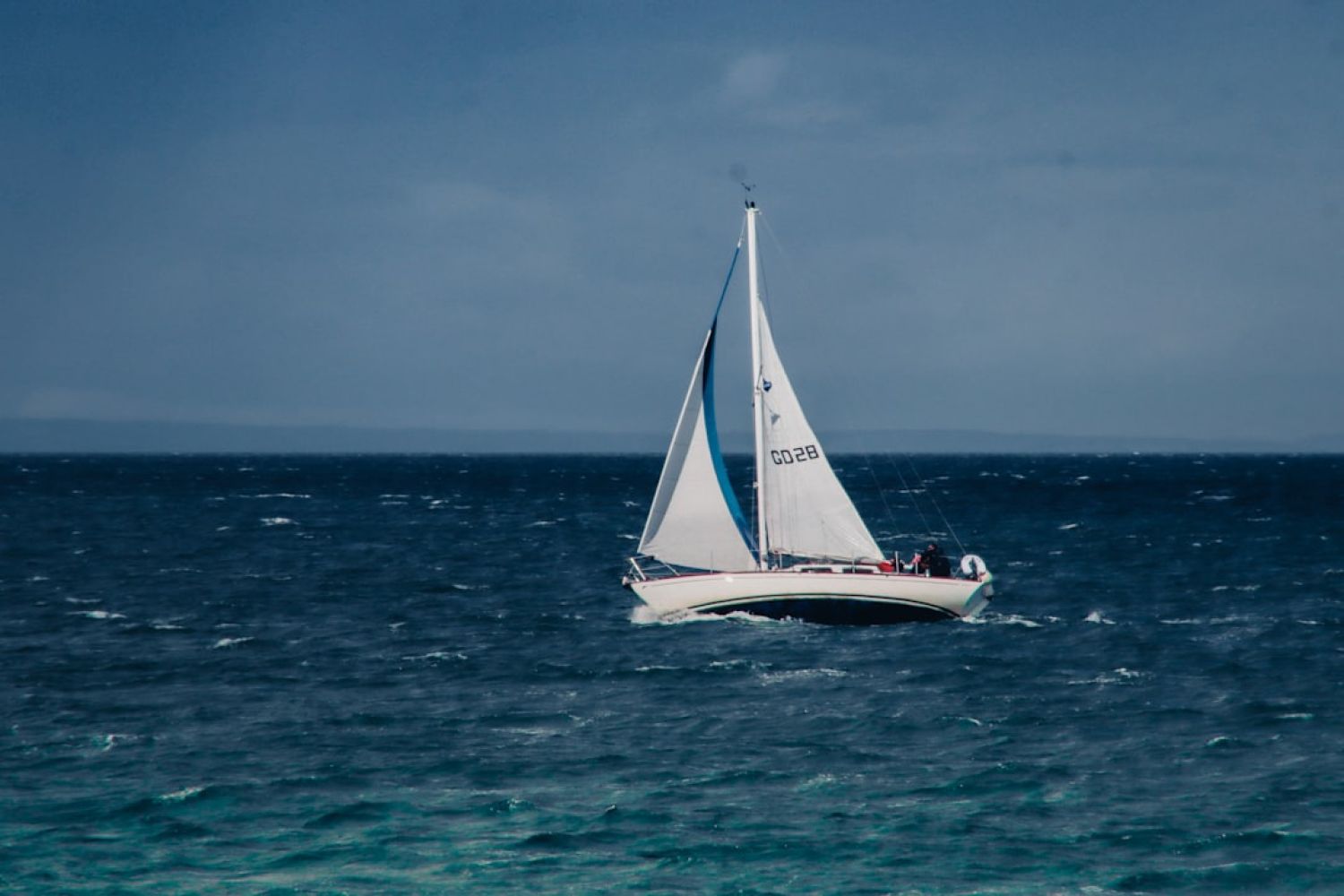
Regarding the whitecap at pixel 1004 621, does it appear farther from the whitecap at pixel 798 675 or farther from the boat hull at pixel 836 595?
the whitecap at pixel 798 675

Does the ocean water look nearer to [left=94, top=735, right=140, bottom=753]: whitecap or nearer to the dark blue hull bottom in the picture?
[left=94, top=735, right=140, bottom=753]: whitecap

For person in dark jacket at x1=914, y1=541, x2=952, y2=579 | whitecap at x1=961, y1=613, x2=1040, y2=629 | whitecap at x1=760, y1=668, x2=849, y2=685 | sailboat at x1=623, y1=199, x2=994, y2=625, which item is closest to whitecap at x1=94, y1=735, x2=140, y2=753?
whitecap at x1=760, y1=668, x2=849, y2=685

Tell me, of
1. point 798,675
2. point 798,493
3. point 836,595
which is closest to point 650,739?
point 798,675

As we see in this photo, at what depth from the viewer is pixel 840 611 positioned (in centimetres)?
4612

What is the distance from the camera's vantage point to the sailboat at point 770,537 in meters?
46.0

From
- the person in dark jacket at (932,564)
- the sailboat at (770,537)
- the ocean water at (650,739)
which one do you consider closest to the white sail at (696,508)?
the sailboat at (770,537)

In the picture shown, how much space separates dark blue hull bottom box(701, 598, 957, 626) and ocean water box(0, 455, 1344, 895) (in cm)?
61

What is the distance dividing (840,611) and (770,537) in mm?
4011

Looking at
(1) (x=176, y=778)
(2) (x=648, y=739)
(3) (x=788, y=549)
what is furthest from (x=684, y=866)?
(3) (x=788, y=549)

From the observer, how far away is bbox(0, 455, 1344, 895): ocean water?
22.4 metres

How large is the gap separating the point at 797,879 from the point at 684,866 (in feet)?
6.29

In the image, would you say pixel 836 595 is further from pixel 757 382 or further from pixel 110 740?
pixel 110 740

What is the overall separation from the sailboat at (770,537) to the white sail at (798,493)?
3cm

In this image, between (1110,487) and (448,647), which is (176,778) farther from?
(1110,487)
